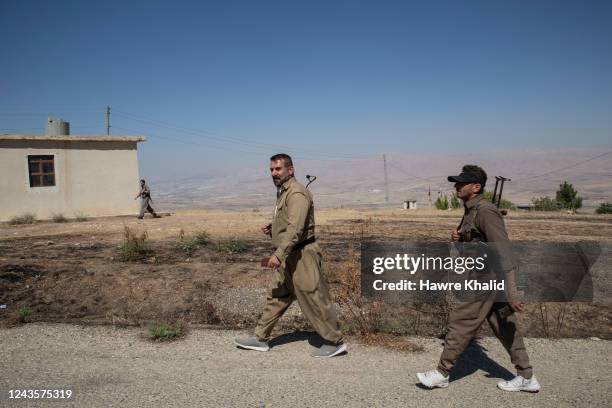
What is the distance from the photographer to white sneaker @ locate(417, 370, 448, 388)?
3543 millimetres

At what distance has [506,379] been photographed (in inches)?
150

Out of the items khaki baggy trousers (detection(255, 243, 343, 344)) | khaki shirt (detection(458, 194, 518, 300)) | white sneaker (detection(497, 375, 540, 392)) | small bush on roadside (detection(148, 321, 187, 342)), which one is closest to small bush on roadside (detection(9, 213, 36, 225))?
small bush on roadside (detection(148, 321, 187, 342))

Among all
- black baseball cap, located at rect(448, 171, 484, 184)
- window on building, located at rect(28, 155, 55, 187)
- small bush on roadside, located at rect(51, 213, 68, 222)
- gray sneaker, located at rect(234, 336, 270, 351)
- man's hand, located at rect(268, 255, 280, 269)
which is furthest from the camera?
window on building, located at rect(28, 155, 55, 187)

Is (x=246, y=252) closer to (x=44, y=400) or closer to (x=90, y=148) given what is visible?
(x=44, y=400)

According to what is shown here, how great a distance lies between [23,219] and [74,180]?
271 centimetres

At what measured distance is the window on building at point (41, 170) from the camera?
19.0m

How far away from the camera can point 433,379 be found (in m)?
3.55

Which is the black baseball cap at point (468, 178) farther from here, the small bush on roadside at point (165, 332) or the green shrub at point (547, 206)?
the green shrub at point (547, 206)

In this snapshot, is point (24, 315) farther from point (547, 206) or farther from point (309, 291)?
point (547, 206)

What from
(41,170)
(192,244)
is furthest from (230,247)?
(41,170)

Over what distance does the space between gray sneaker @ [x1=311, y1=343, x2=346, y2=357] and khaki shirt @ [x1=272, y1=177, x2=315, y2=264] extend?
0.95m

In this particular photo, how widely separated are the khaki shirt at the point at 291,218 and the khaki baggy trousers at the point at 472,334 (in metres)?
1.51

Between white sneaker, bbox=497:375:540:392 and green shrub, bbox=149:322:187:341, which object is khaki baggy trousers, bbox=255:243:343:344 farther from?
white sneaker, bbox=497:375:540:392

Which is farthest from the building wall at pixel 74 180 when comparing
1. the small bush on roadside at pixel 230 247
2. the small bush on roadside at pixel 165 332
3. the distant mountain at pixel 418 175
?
the distant mountain at pixel 418 175
